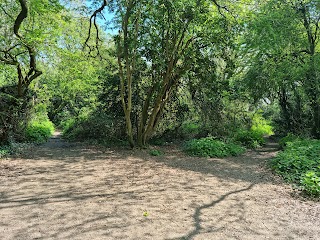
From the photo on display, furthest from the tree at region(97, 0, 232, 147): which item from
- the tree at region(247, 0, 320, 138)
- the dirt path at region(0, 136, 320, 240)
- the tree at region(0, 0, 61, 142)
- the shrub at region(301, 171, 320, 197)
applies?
the shrub at region(301, 171, 320, 197)

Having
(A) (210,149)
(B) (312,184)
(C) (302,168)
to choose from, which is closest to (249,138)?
(A) (210,149)

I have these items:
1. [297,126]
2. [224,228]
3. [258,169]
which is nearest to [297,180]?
[258,169]

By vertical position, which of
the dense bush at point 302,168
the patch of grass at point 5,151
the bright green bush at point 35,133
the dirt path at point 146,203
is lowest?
the dirt path at point 146,203

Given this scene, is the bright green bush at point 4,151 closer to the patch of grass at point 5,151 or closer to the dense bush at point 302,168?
the patch of grass at point 5,151

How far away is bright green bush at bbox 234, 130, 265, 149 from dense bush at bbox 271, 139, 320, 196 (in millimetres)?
3631

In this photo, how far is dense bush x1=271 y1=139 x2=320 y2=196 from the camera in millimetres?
5289

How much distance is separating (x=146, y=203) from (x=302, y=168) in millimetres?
4176

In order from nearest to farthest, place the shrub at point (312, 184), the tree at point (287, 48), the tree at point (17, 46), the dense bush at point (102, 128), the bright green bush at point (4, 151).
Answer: the shrub at point (312, 184), the tree at point (17, 46), the bright green bush at point (4, 151), the tree at point (287, 48), the dense bush at point (102, 128)

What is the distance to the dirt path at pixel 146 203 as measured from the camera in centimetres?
340

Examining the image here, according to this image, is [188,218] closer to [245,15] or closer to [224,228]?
[224,228]

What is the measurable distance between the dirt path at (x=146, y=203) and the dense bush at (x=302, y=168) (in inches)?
13.7

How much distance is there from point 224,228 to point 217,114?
8.99 meters

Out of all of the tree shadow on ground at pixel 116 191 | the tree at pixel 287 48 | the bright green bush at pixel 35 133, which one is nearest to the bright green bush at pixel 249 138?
the tree at pixel 287 48

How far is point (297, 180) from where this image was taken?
6035 millimetres
